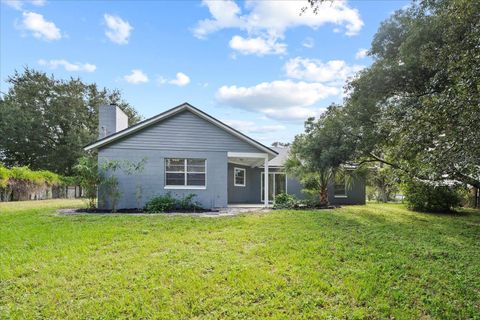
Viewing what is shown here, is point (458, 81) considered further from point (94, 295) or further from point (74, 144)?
point (74, 144)

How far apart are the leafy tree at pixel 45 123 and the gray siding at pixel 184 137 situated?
24.2 metres

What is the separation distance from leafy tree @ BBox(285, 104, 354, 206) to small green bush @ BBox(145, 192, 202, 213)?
5.79m

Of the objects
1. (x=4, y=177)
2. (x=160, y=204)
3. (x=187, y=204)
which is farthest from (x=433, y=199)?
(x=4, y=177)

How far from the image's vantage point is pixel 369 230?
9.34 m

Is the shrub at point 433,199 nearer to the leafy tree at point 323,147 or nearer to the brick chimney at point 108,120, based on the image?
the leafy tree at point 323,147

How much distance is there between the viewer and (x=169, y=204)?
44.2 ft

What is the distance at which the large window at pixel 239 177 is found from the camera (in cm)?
2038

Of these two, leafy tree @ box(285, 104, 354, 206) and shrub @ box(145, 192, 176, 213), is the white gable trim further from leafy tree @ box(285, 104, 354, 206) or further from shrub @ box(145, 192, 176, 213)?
shrub @ box(145, 192, 176, 213)

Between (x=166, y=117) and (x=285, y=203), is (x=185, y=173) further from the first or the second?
(x=285, y=203)

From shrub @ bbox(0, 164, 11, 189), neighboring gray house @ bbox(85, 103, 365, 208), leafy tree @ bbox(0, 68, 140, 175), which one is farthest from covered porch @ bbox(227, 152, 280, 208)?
leafy tree @ bbox(0, 68, 140, 175)

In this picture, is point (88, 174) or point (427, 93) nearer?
point (427, 93)

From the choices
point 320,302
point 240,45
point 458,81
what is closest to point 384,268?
point 320,302

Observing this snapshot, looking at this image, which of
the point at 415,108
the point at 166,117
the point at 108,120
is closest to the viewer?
the point at 415,108

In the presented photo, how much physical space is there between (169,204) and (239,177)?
7.86 metres
